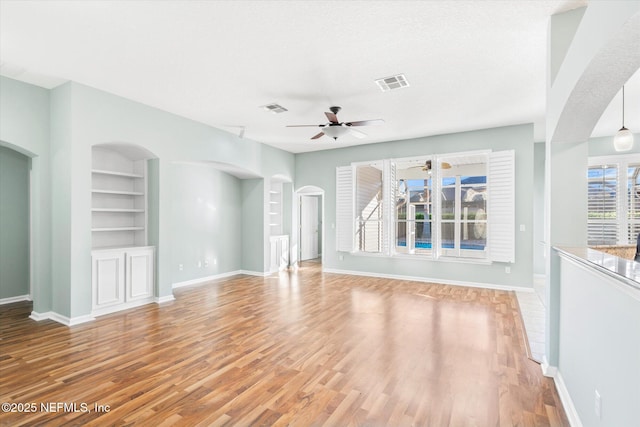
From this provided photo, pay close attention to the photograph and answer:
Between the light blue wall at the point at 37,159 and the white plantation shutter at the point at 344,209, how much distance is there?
18.0 feet

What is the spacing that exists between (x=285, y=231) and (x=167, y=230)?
3820 mm

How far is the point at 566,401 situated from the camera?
2.32 metres

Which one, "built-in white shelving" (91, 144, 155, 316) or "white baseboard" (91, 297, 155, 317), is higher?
"built-in white shelving" (91, 144, 155, 316)

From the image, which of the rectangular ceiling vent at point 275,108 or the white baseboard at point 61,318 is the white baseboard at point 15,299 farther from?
the rectangular ceiling vent at point 275,108

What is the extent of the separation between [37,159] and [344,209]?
570cm

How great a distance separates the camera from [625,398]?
4.48 feet

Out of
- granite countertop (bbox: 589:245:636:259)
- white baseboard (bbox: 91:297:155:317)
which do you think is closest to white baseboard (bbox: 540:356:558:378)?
granite countertop (bbox: 589:245:636:259)

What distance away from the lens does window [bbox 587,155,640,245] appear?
247 inches

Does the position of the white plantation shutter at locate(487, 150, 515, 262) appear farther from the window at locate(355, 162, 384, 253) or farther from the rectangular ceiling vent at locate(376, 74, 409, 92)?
the rectangular ceiling vent at locate(376, 74, 409, 92)

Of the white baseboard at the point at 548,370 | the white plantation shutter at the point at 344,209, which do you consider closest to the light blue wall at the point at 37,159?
the white plantation shutter at the point at 344,209

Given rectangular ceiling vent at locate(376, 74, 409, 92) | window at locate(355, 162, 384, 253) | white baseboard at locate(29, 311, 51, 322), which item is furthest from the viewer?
window at locate(355, 162, 384, 253)

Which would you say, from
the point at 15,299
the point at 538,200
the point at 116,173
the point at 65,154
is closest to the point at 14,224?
the point at 15,299

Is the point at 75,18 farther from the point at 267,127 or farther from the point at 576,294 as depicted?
the point at 576,294

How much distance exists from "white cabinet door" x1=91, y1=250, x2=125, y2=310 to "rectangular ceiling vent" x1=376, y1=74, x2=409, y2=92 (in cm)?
448
